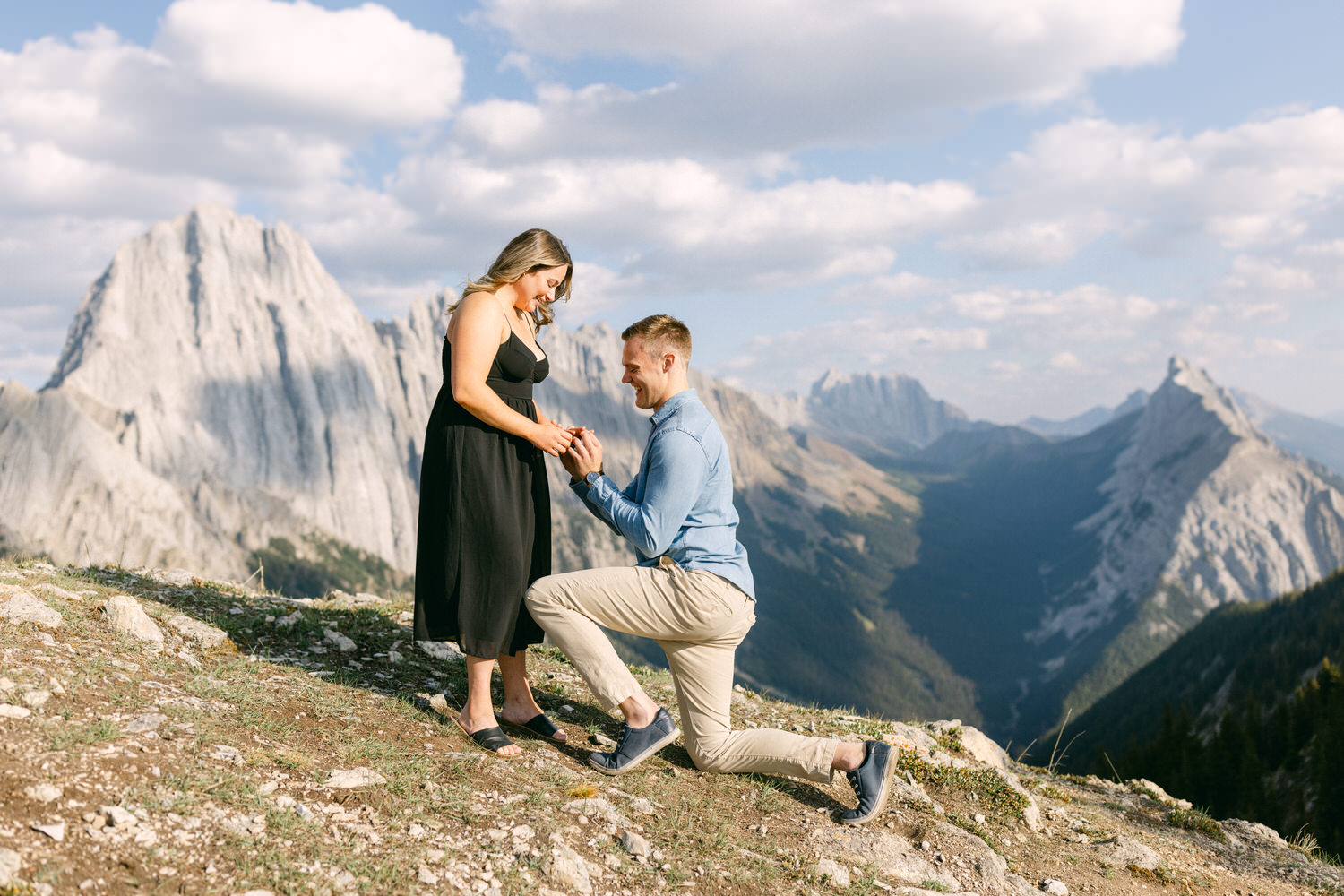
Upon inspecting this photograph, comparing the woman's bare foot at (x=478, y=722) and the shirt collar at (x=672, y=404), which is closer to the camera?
the shirt collar at (x=672, y=404)

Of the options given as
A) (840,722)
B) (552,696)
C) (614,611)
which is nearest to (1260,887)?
(840,722)

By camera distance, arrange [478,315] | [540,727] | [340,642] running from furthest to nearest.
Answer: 1. [340,642]
2. [540,727]
3. [478,315]

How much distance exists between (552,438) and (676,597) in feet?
6.89

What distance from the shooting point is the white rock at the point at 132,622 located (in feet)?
29.2

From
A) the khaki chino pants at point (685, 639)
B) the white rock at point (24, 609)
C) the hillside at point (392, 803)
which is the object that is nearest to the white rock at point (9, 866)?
the hillside at point (392, 803)

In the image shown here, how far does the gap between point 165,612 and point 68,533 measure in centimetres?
22104

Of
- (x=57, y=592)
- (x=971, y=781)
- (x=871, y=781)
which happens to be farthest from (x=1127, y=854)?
(x=57, y=592)

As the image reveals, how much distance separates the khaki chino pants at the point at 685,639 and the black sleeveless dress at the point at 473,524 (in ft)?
1.68

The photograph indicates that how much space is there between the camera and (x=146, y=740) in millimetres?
6383

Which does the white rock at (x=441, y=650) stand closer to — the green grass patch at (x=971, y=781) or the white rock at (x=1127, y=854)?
the green grass patch at (x=971, y=781)

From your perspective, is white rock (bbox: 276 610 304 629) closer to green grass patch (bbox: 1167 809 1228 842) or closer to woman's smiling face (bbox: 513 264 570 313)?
woman's smiling face (bbox: 513 264 570 313)

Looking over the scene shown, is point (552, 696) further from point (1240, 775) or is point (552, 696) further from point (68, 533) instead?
point (68, 533)

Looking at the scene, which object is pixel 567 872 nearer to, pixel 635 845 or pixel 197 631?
pixel 635 845

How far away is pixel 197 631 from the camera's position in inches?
384
